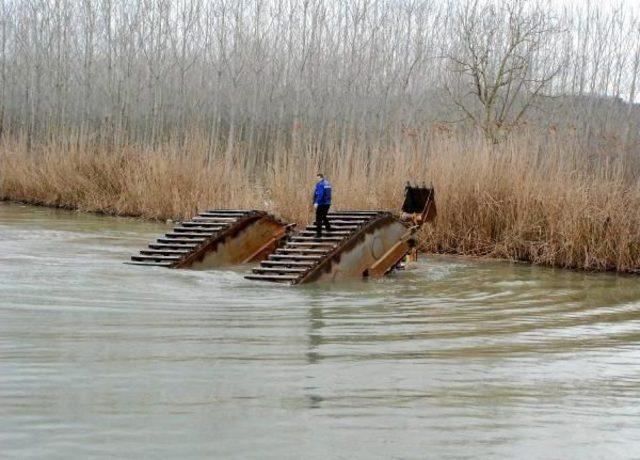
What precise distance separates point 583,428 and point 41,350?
3231mm

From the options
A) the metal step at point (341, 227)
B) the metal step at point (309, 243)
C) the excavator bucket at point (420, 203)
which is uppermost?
the excavator bucket at point (420, 203)

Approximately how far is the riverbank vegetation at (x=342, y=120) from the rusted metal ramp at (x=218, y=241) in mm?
2696

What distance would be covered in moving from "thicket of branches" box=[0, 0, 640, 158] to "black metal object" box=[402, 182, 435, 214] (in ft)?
43.4

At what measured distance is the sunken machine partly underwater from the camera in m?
10.6

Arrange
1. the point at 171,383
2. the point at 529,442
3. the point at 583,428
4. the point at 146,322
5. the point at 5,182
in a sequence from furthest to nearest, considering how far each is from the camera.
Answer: the point at 5,182 < the point at 146,322 < the point at 171,383 < the point at 583,428 < the point at 529,442

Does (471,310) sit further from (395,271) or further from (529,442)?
(529,442)

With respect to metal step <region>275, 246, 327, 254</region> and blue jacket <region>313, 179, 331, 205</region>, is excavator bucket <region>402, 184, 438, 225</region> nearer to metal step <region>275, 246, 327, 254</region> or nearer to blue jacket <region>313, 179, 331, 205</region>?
blue jacket <region>313, 179, 331, 205</region>

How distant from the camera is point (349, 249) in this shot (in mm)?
10938

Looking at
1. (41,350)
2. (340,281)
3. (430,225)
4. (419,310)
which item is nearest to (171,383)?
(41,350)

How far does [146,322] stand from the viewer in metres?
7.29

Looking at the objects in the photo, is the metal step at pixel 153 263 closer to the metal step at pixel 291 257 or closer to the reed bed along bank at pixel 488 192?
the metal step at pixel 291 257

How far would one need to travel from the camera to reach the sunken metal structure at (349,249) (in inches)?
412

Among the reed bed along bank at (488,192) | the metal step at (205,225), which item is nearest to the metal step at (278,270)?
the metal step at (205,225)

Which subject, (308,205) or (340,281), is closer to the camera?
(340,281)
